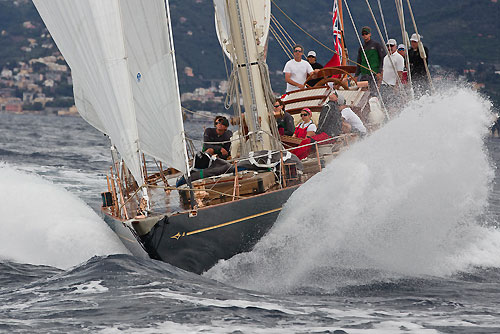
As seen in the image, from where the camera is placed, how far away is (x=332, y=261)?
10.4 meters

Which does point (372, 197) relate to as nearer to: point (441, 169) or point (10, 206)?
point (441, 169)

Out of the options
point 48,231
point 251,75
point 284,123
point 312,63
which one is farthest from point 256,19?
point 48,231

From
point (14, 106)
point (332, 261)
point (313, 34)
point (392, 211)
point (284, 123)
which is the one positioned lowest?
point (332, 261)

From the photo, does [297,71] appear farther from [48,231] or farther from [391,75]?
[48,231]

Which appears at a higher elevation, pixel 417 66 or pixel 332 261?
pixel 417 66

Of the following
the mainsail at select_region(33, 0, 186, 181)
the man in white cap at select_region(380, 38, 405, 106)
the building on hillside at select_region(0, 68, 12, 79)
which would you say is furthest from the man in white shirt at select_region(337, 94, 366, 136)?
the building on hillside at select_region(0, 68, 12, 79)

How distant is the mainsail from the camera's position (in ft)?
30.5

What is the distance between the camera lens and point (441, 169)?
11.2 meters

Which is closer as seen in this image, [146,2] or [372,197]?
[146,2]

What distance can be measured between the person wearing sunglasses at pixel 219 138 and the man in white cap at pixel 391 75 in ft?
14.7

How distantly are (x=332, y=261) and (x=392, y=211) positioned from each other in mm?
1083

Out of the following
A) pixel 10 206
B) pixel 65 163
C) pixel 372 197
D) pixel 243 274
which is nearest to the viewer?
pixel 243 274

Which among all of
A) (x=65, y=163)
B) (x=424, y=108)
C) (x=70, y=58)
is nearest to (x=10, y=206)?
(x=70, y=58)

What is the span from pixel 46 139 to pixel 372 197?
96.8ft
